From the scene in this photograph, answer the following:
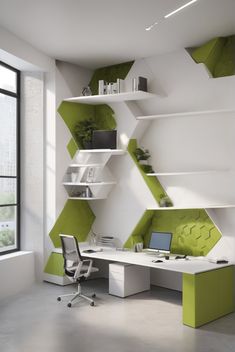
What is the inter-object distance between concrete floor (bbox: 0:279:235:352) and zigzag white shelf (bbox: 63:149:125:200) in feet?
5.57

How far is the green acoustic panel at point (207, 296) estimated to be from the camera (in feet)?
16.4

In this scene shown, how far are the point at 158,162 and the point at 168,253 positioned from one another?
145 cm

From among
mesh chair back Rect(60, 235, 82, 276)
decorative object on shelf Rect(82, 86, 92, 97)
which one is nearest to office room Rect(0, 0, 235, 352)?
mesh chair back Rect(60, 235, 82, 276)

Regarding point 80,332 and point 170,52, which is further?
point 170,52

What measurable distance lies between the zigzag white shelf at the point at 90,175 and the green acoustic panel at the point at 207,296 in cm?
243

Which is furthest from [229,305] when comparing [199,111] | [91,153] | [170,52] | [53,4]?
[53,4]

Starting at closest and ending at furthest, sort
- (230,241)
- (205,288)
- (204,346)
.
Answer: (204,346) < (205,288) < (230,241)

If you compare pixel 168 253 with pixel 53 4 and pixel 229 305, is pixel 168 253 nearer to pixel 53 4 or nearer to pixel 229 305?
pixel 229 305

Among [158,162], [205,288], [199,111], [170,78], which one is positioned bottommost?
[205,288]

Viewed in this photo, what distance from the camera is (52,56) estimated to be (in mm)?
6762

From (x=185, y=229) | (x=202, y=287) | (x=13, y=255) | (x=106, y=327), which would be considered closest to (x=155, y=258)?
(x=185, y=229)

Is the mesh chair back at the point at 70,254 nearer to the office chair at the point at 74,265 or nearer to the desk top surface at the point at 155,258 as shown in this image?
the office chair at the point at 74,265

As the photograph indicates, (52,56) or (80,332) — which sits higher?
(52,56)

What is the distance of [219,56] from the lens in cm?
607
